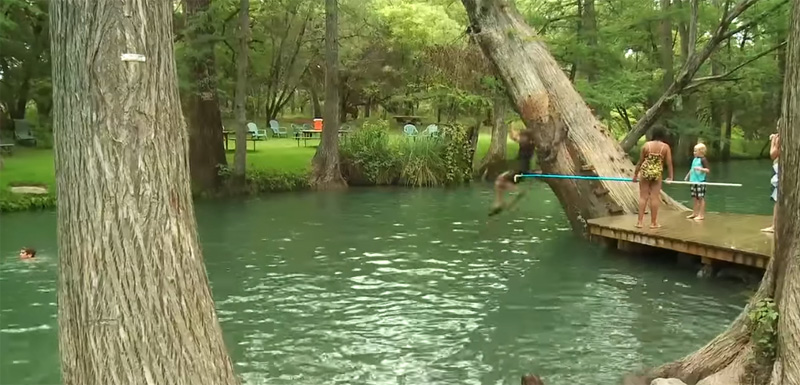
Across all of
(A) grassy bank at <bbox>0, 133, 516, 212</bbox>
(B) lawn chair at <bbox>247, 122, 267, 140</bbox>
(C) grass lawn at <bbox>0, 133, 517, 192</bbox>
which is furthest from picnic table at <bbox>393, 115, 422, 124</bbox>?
(B) lawn chair at <bbox>247, 122, 267, 140</bbox>

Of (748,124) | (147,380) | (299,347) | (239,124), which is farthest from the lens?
(748,124)

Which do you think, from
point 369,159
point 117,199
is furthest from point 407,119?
point 117,199

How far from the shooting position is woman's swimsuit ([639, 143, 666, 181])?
12602mm

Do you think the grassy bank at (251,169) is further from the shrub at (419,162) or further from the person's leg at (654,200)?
the person's leg at (654,200)

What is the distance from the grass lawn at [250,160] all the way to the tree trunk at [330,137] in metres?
0.62

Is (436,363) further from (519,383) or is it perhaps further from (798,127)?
(798,127)

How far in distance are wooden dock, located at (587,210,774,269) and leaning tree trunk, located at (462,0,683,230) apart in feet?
2.04

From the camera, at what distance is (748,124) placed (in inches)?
1592

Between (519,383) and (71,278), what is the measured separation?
4580 millimetres

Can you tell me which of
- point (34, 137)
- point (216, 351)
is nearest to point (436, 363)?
point (216, 351)

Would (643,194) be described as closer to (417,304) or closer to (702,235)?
(702,235)

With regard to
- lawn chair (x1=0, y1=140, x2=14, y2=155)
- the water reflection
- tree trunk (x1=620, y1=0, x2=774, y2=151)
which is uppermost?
tree trunk (x1=620, y1=0, x2=774, y2=151)

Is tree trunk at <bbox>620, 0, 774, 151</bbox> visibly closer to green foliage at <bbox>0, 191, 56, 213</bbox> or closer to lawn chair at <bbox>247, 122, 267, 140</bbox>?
green foliage at <bbox>0, 191, 56, 213</bbox>

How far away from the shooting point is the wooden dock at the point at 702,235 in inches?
446
